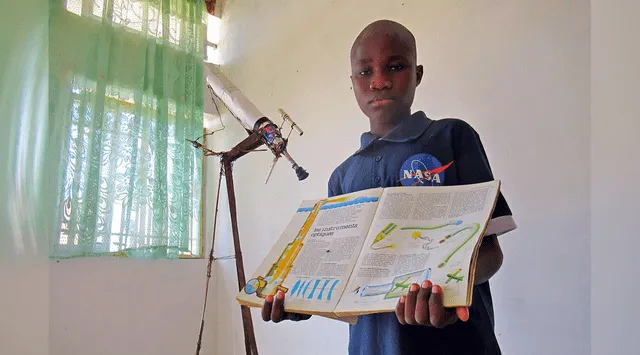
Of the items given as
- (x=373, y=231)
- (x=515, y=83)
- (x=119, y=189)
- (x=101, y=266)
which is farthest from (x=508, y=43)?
(x=101, y=266)

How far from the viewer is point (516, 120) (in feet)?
5.61

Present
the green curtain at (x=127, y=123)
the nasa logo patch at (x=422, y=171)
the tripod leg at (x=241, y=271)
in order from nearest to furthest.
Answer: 1. the nasa logo patch at (x=422, y=171)
2. the tripod leg at (x=241, y=271)
3. the green curtain at (x=127, y=123)

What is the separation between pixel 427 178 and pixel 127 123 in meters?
1.96

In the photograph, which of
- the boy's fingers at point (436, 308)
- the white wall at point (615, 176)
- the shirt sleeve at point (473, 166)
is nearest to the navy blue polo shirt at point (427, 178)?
the shirt sleeve at point (473, 166)

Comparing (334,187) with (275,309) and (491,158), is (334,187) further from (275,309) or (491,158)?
(491,158)

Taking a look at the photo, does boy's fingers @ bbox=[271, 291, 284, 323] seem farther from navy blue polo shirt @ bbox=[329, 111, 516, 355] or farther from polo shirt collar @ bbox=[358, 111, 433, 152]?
polo shirt collar @ bbox=[358, 111, 433, 152]

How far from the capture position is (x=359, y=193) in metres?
0.93

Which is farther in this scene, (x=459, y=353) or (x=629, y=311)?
(x=629, y=311)

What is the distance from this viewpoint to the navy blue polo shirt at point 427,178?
0.86 metres

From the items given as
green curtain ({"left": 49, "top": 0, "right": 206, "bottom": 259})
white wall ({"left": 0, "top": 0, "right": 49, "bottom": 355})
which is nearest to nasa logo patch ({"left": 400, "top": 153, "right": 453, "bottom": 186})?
white wall ({"left": 0, "top": 0, "right": 49, "bottom": 355})

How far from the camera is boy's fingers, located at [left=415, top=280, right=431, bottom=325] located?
0.67m

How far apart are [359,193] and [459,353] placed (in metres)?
0.31

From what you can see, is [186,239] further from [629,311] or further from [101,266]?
[629,311]

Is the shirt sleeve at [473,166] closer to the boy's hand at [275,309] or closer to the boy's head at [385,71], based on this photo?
the boy's head at [385,71]
